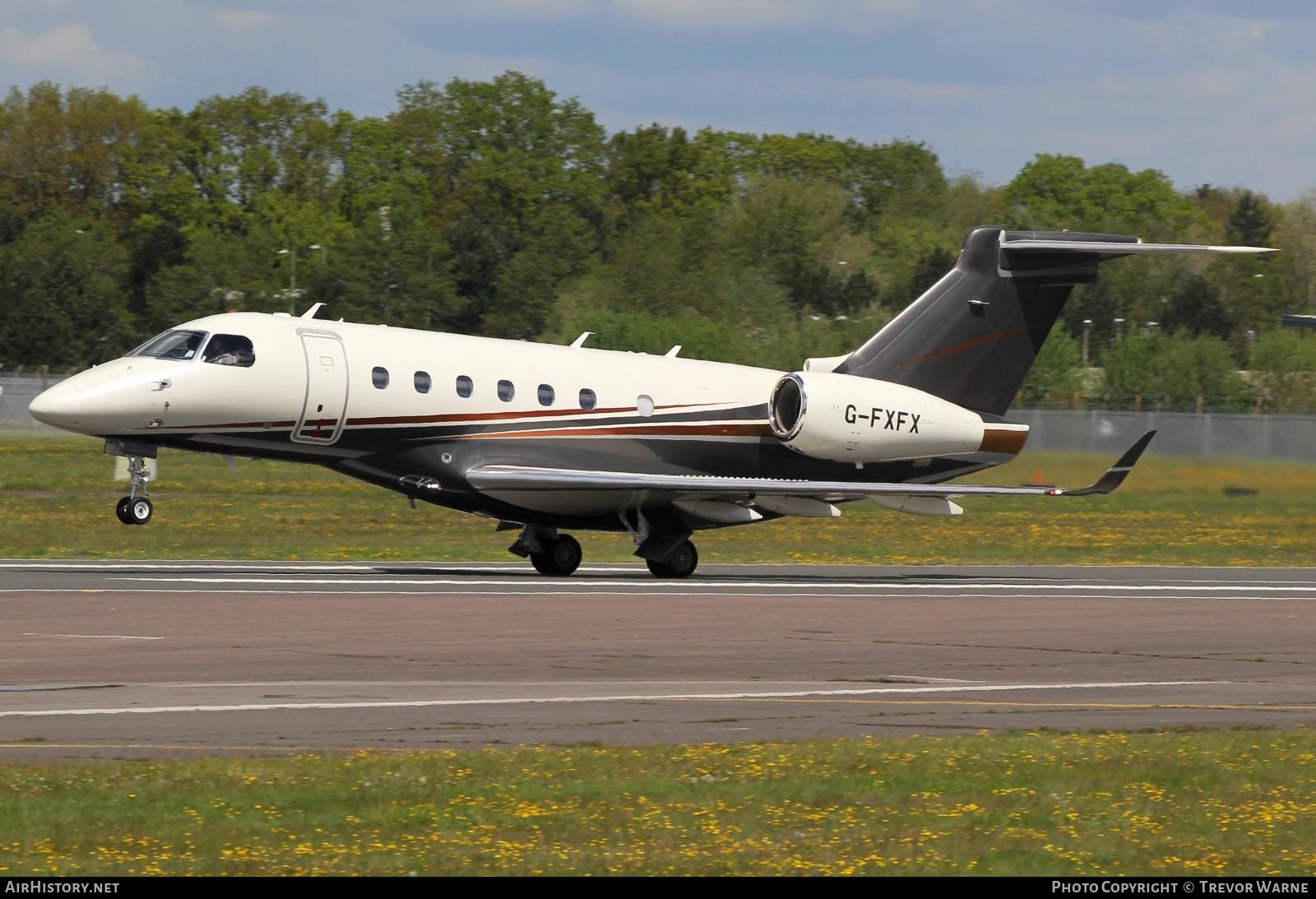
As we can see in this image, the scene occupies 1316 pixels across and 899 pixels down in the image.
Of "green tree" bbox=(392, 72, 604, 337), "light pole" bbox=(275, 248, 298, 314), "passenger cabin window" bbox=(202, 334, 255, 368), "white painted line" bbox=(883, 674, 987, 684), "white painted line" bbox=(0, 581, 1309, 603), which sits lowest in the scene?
"white painted line" bbox=(0, 581, 1309, 603)

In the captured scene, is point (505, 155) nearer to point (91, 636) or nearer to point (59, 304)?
point (59, 304)

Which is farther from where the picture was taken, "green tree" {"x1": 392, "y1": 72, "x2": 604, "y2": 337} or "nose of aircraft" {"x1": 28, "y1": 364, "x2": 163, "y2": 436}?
"green tree" {"x1": 392, "y1": 72, "x2": 604, "y2": 337}

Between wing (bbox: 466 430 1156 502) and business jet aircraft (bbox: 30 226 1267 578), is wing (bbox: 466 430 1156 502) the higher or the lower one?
the lower one

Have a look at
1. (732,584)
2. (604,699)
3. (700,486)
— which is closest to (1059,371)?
(732,584)

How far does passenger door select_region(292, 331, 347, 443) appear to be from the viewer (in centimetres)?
2645

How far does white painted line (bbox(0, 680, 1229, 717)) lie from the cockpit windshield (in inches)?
498

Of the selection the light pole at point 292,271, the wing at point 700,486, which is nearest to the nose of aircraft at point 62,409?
the wing at point 700,486

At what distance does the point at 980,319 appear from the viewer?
30688mm

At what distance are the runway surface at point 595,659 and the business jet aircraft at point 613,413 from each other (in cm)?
137

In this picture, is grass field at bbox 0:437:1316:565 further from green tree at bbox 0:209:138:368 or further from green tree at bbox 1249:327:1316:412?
green tree at bbox 0:209:138:368

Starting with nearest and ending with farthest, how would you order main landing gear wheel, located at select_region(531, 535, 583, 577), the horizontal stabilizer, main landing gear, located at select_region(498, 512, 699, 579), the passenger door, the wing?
the passenger door
the wing
the horizontal stabilizer
main landing gear, located at select_region(498, 512, 699, 579)
main landing gear wheel, located at select_region(531, 535, 583, 577)

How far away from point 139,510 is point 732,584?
8423 mm

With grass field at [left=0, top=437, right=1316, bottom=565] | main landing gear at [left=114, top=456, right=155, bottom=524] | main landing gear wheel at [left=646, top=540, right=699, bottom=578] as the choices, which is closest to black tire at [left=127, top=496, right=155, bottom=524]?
main landing gear at [left=114, top=456, right=155, bottom=524]

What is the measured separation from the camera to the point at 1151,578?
30.7m
